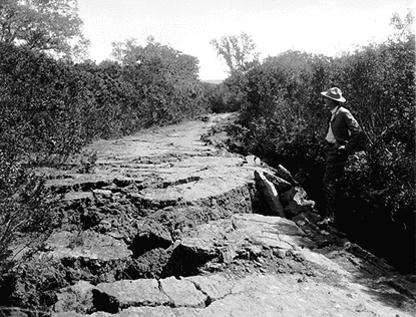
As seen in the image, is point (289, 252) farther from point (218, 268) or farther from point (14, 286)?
point (14, 286)

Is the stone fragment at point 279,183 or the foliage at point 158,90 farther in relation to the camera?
the foliage at point 158,90

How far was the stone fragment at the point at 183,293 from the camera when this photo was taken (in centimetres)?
338

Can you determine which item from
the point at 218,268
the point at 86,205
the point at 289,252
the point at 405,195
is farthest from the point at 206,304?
the point at 405,195

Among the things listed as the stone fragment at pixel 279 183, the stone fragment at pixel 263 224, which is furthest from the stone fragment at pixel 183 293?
the stone fragment at pixel 279 183

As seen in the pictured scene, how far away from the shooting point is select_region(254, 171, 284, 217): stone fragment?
258 inches

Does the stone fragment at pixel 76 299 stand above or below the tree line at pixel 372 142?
below

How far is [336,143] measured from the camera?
6016 millimetres

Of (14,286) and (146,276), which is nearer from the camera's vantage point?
(14,286)

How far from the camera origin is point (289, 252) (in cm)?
448

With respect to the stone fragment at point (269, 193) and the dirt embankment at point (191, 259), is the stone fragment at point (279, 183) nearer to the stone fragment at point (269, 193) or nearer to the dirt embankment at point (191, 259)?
the stone fragment at point (269, 193)

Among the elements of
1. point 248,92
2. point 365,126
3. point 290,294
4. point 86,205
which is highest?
point 248,92

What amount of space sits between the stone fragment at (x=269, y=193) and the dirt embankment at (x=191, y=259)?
0.14 m

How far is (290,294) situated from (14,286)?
2.41 m

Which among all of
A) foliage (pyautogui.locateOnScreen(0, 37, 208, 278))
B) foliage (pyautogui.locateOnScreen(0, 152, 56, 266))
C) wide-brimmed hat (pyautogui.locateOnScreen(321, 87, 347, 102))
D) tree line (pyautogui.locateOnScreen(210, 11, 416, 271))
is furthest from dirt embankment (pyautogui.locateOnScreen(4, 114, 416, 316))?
wide-brimmed hat (pyautogui.locateOnScreen(321, 87, 347, 102))
